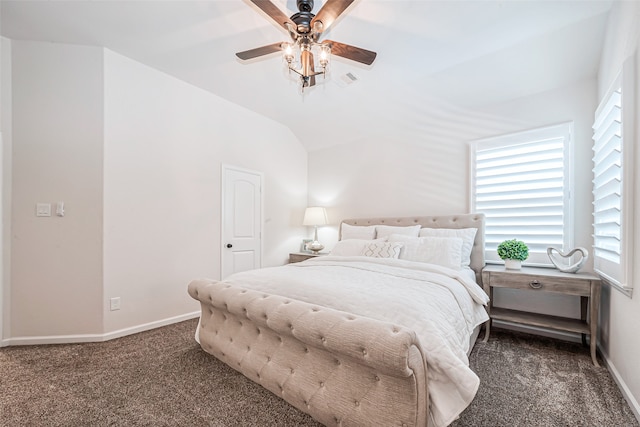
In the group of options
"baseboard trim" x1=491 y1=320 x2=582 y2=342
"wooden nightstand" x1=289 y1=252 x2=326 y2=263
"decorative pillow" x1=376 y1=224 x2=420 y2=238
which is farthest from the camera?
"wooden nightstand" x1=289 y1=252 x2=326 y2=263

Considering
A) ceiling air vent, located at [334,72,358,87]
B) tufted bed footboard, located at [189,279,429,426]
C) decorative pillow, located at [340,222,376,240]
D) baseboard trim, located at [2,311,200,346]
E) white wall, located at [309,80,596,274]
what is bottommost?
baseboard trim, located at [2,311,200,346]

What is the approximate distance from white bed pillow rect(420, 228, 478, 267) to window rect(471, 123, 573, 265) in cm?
32

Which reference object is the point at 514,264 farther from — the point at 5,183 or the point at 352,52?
the point at 5,183

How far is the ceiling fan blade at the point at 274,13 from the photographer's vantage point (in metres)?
1.73

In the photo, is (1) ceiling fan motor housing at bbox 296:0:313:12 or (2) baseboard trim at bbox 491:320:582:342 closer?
(1) ceiling fan motor housing at bbox 296:0:313:12

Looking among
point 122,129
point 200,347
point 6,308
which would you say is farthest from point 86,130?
point 200,347

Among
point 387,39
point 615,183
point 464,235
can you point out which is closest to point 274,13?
point 387,39

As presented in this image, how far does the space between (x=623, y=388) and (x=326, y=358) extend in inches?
76.7

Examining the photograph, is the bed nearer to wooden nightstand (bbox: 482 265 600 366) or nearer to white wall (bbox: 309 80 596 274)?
wooden nightstand (bbox: 482 265 600 366)

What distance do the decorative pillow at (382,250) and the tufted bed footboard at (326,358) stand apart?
4.96ft

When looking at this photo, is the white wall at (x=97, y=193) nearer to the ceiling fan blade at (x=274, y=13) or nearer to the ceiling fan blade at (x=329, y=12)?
the ceiling fan blade at (x=274, y=13)

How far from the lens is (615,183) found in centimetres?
194

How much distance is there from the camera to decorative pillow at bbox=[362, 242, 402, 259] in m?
2.98

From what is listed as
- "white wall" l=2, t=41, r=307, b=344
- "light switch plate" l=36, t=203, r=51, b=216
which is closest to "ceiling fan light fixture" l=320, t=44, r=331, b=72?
"white wall" l=2, t=41, r=307, b=344
